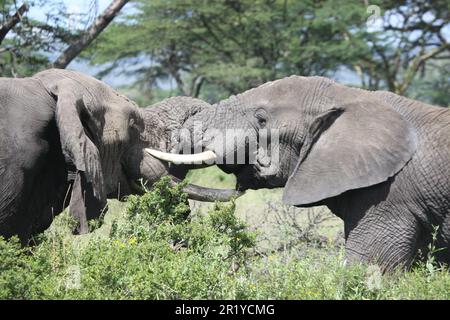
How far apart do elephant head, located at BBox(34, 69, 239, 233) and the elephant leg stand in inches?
59.4

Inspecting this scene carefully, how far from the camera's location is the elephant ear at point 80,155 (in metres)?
5.37

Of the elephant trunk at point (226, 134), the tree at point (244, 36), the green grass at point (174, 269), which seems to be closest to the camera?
the green grass at point (174, 269)

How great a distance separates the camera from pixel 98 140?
5.88 meters

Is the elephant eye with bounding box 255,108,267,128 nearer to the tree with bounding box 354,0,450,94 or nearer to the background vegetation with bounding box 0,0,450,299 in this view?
the background vegetation with bounding box 0,0,450,299

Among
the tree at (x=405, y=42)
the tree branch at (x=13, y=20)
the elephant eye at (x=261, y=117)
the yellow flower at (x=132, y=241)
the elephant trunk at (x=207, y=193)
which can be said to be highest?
the elephant eye at (x=261, y=117)

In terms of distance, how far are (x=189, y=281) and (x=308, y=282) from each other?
657mm

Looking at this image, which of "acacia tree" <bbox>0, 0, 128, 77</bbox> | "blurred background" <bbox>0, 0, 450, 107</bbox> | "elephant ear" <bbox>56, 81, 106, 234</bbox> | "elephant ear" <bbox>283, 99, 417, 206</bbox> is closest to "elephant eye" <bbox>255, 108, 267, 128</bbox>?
"elephant ear" <bbox>283, 99, 417, 206</bbox>

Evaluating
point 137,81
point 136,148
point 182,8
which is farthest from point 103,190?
point 137,81

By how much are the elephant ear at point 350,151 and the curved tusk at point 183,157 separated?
24.6 inches

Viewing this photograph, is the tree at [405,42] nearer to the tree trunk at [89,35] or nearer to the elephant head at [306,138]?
the tree trunk at [89,35]

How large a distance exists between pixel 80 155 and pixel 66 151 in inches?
4.4

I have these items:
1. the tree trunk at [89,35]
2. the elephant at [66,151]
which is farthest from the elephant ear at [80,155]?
the tree trunk at [89,35]

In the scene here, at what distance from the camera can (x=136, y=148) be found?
6.28 m
